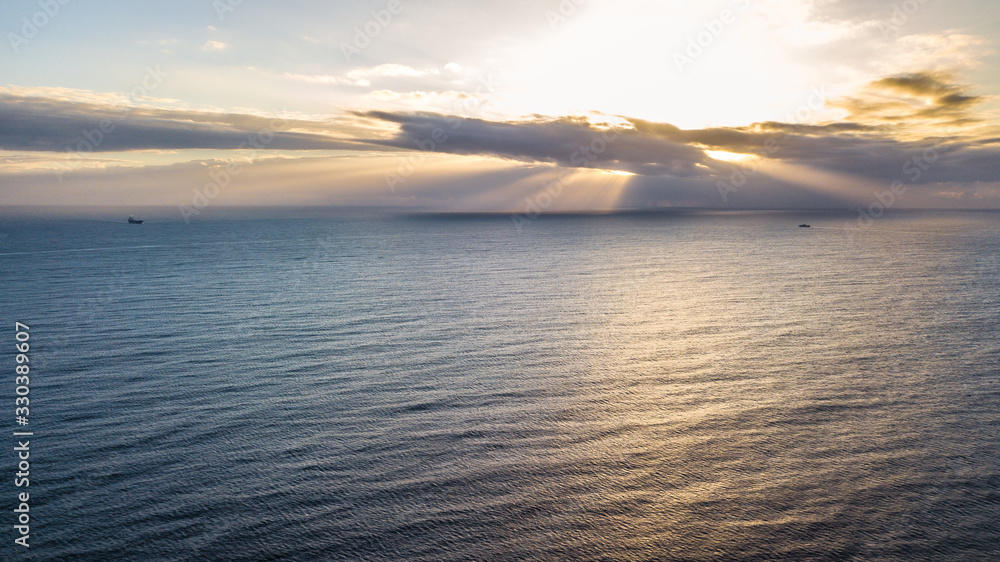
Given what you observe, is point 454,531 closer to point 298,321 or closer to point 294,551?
point 294,551

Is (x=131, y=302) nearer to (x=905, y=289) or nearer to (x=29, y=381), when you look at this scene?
(x=29, y=381)

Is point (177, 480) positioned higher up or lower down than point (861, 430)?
lower down

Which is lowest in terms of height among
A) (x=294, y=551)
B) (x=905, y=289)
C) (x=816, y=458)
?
(x=294, y=551)

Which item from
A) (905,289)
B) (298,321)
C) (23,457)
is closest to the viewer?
(23,457)

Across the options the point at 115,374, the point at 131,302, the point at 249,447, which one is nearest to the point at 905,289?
the point at 249,447

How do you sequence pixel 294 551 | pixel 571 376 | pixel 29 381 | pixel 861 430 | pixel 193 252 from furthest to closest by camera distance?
1. pixel 193 252
2. pixel 571 376
3. pixel 29 381
4. pixel 861 430
5. pixel 294 551

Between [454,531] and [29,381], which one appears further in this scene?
[29,381]
